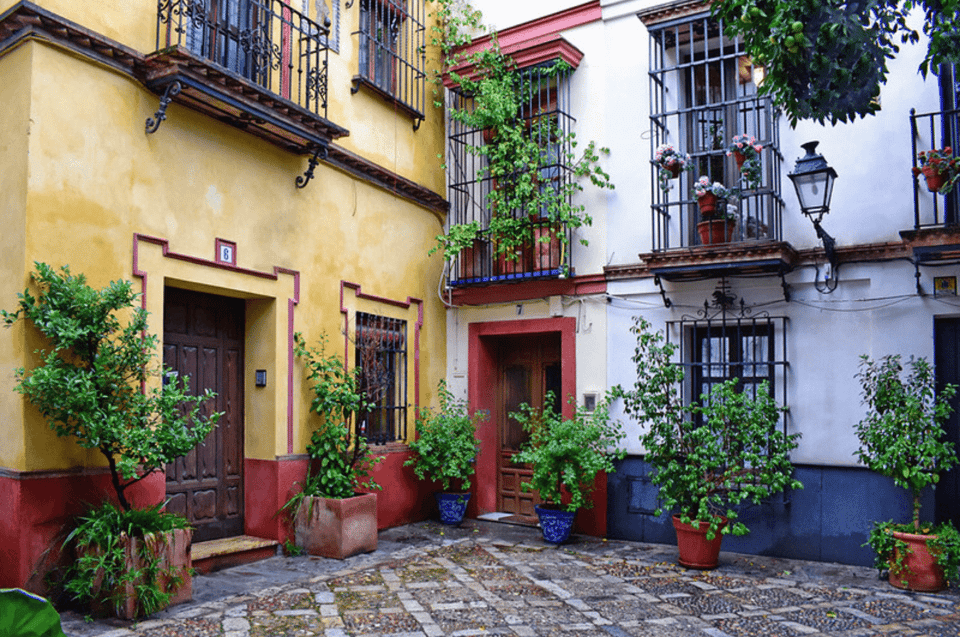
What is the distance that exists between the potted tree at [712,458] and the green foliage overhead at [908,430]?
746 millimetres

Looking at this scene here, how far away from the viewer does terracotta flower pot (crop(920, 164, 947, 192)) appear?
675cm

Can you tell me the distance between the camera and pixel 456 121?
10289 mm

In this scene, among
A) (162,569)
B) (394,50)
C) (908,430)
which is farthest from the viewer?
(394,50)

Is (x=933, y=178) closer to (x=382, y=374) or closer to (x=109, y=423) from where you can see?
(x=382, y=374)

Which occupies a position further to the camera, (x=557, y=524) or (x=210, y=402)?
(x=557, y=524)

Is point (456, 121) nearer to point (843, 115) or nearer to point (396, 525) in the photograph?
point (396, 525)

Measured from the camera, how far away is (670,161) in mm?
8164

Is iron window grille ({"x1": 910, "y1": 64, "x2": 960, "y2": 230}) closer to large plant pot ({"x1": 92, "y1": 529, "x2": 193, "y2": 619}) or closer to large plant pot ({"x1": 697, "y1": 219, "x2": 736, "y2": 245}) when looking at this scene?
large plant pot ({"x1": 697, "y1": 219, "x2": 736, "y2": 245})

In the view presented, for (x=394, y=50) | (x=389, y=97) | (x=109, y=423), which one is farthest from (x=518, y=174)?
(x=109, y=423)

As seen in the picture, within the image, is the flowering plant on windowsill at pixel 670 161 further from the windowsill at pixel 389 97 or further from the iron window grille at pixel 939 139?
the windowsill at pixel 389 97

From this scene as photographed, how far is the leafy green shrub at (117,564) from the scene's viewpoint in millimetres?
5465

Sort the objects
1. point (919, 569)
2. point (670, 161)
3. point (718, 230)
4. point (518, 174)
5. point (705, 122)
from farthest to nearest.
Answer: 1. point (518, 174)
2. point (705, 122)
3. point (670, 161)
4. point (718, 230)
5. point (919, 569)

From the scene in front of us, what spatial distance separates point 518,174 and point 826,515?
508 cm

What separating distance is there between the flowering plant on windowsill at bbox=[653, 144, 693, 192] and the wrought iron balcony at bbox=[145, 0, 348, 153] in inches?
132
